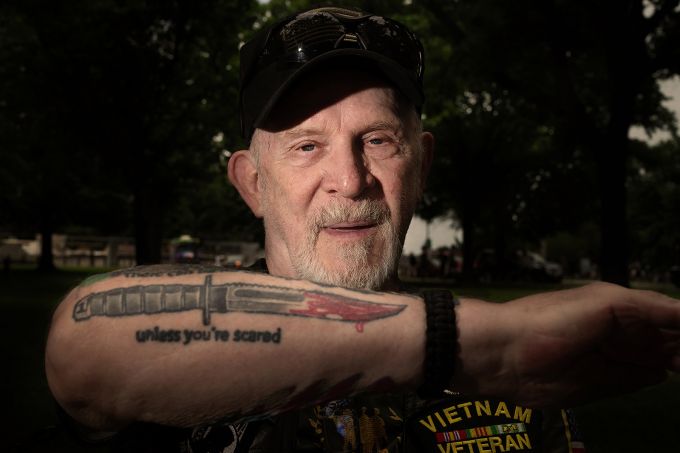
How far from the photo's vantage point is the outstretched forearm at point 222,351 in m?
1.22

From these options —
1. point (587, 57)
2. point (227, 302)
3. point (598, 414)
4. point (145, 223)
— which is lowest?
point (598, 414)

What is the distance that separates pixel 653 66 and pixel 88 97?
15.2 m

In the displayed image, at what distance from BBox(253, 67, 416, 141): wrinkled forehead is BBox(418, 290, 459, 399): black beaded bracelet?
1040 millimetres

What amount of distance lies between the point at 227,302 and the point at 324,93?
3.28ft

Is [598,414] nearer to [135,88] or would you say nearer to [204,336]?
[204,336]

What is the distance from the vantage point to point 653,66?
18078mm

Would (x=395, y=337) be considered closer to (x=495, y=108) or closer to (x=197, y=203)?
(x=495, y=108)

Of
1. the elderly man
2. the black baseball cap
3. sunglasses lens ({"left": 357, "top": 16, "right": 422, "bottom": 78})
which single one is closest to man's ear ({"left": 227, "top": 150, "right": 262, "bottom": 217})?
the black baseball cap

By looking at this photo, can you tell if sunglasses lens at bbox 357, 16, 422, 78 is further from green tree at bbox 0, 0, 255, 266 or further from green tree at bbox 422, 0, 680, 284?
green tree at bbox 422, 0, 680, 284

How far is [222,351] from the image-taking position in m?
1.22

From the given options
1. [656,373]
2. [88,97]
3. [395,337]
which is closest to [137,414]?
[395,337]

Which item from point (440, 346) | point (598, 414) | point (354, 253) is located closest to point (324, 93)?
point (354, 253)

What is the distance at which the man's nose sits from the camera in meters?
2.04

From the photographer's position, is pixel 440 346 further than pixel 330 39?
No
